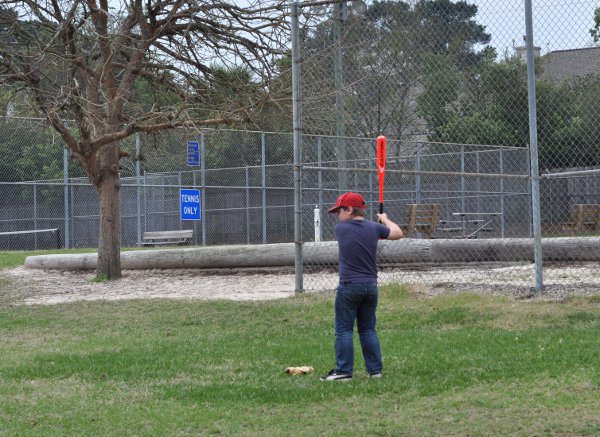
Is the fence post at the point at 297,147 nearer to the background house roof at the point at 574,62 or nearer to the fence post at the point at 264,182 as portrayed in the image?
the background house roof at the point at 574,62

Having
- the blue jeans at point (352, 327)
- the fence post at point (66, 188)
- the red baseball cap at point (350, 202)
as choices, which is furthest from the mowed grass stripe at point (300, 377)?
the fence post at point (66, 188)

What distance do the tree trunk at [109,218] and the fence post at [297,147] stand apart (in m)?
4.55

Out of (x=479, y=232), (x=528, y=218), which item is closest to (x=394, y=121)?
(x=528, y=218)

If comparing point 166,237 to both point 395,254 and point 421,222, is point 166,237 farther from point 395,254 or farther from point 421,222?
point 395,254

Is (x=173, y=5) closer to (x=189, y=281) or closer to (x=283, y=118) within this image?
(x=283, y=118)

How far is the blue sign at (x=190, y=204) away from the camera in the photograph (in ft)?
86.4

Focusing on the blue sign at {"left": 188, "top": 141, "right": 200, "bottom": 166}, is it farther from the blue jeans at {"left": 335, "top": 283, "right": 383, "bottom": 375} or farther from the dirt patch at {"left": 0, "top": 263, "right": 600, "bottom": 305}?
the blue jeans at {"left": 335, "top": 283, "right": 383, "bottom": 375}

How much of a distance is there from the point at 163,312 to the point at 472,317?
3.75 metres

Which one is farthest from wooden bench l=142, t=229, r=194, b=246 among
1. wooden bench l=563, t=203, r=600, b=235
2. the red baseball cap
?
the red baseball cap

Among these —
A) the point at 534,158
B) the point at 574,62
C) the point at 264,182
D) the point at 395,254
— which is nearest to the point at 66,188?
the point at 264,182

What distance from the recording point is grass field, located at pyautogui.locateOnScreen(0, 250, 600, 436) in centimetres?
570

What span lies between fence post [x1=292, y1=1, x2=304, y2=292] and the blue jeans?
510 cm

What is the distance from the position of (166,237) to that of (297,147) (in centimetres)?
1568

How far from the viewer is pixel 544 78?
11453mm
